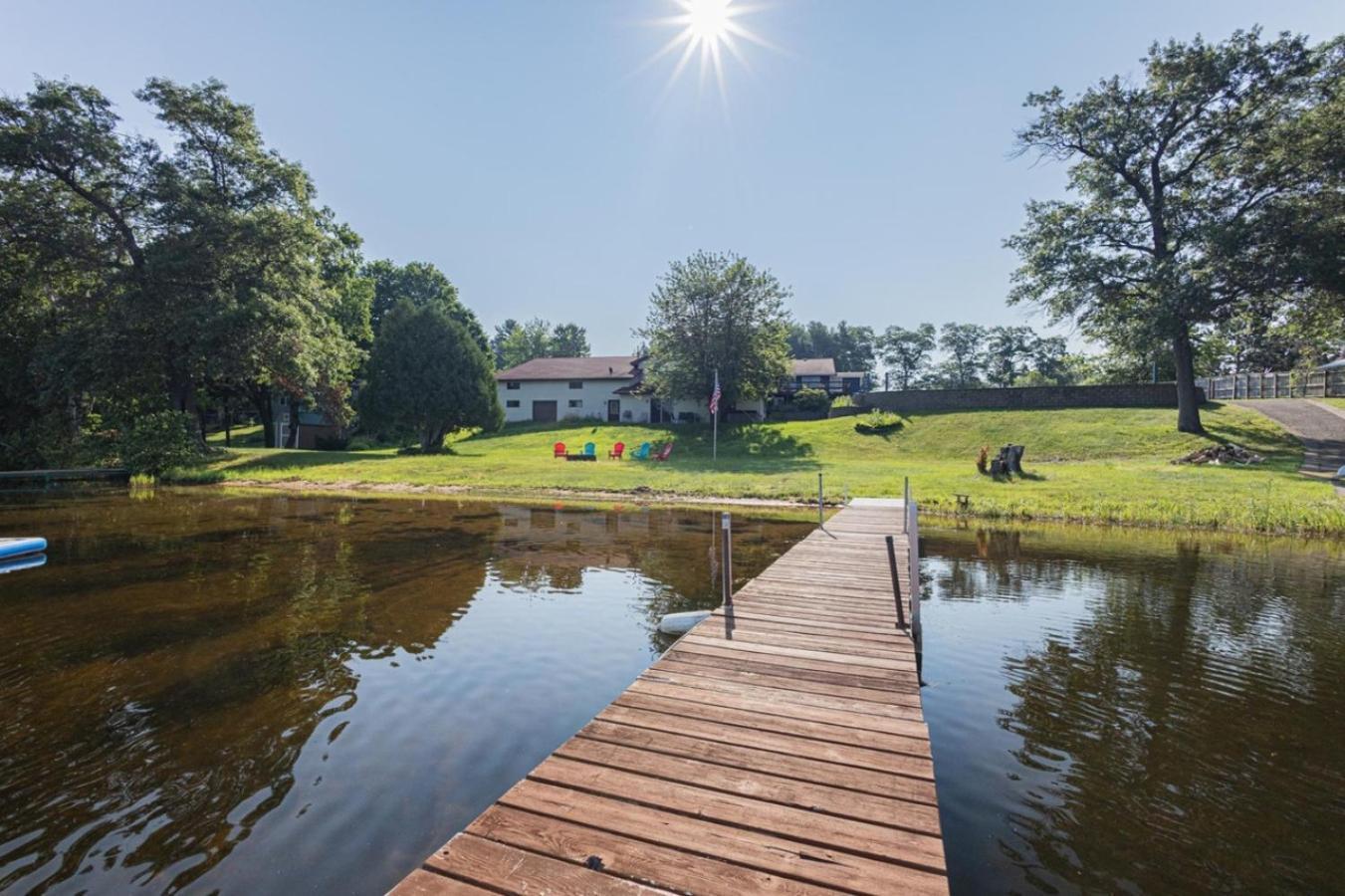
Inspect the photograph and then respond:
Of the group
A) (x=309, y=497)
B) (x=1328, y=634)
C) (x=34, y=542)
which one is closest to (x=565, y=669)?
(x=1328, y=634)

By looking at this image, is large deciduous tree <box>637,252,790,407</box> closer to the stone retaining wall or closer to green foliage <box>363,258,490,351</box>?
the stone retaining wall

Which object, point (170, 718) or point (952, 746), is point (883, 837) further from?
point (170, 718)

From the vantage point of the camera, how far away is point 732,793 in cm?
327

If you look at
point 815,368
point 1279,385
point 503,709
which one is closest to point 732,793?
point 503,709

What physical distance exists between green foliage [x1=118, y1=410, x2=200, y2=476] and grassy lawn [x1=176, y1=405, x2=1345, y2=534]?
0.89 metres

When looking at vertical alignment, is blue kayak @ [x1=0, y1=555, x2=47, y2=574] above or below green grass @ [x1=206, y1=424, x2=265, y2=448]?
below

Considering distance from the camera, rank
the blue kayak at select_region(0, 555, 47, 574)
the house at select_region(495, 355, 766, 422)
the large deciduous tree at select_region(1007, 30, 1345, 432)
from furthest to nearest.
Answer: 1. the house at select_region(495, 355, 766, 422)
2. the large deciduous tree at select_region(1007, 30, 1345, 432)
3. the blue kayak at select_region(0, 555, 47, 574)

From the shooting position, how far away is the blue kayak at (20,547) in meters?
11.2

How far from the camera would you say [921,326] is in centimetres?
9831

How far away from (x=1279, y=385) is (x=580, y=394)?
164 feet

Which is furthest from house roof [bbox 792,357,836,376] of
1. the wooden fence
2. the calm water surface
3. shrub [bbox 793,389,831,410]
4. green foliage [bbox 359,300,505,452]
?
the calm water surface

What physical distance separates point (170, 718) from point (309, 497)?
19.5 m

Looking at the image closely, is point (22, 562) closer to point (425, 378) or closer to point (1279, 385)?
point (425, 378)

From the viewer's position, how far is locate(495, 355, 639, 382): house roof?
5819cm
